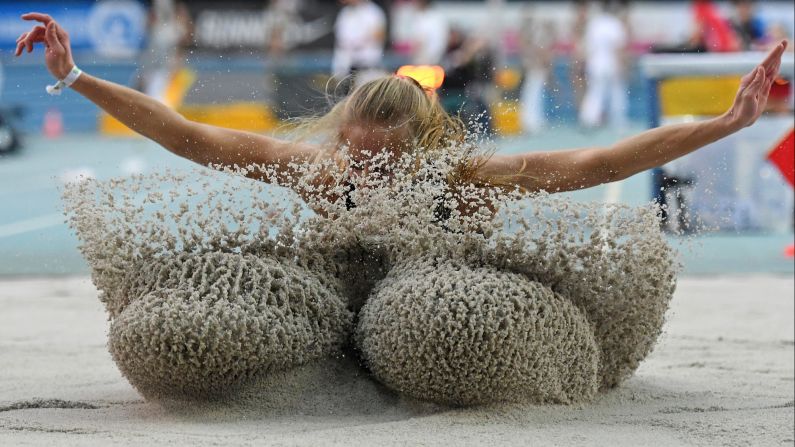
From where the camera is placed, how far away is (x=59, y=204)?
3.94 meters

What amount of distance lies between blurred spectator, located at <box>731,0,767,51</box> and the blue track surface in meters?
2.63

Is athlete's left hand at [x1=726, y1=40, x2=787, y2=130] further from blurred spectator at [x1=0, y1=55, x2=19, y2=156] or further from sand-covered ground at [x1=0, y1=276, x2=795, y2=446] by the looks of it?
blurred spectator at [x1=0, y1=55, x2=19, y2=156]

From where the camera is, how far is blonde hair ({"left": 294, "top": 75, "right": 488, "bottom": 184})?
3.96 meters

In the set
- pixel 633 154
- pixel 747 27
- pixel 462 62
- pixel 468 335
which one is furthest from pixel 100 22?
pixel 468 335

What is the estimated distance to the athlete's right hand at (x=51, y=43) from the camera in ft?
12.9

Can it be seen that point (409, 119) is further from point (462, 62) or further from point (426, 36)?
point (426, 36)

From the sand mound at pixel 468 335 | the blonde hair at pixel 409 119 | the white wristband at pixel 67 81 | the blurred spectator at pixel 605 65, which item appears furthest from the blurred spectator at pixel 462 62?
the sand mound at pixel 468 335

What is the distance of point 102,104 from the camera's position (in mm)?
4102

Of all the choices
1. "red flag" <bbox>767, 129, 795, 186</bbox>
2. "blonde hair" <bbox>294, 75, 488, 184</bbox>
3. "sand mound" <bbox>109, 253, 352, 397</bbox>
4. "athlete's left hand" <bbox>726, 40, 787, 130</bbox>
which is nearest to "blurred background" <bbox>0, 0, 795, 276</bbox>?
"red flag" <bbox>767, 129, 795, 186</bbox>

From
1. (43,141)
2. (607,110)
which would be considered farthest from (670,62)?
(43,141)

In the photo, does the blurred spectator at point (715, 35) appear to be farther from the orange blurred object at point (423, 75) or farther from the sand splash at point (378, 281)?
the sand splash at point (378, 281)

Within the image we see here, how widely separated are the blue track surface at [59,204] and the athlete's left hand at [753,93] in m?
0.47

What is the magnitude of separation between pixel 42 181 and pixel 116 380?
1072 centimetres

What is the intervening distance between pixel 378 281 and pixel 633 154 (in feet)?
3.11
